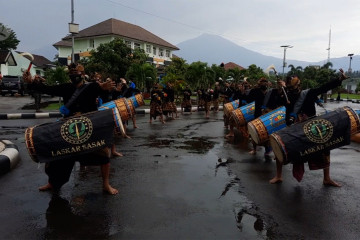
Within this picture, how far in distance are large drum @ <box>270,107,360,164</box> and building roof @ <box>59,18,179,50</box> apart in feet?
145

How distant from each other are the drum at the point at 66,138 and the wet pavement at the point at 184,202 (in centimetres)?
71

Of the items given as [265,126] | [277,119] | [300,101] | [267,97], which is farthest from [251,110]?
[300,101]

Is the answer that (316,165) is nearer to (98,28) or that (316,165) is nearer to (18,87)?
(18,87)

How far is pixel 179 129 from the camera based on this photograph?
11688mm

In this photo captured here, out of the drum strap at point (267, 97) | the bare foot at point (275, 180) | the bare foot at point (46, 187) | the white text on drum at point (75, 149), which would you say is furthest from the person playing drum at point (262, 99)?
the bare foot at point (46, 187)

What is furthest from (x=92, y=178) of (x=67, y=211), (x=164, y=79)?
(x=164, y=79)

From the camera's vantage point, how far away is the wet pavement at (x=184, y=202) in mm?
3740

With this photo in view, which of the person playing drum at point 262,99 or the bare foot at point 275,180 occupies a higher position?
the person playing drum at point 262,99

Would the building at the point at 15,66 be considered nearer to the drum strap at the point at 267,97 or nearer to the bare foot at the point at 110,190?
the drum strap at the point at 267,97

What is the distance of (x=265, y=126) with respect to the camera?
6.54m

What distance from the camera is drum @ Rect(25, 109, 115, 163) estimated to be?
432 cm

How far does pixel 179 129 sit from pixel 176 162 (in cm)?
486

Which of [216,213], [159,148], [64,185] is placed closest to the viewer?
[216,213]

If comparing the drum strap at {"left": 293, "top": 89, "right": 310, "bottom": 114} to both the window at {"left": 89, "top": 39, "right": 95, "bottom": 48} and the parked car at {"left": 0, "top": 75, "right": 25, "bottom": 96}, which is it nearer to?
the parked car at {"left": 0, "top": 75, "right": 25, "bottom": 96}
